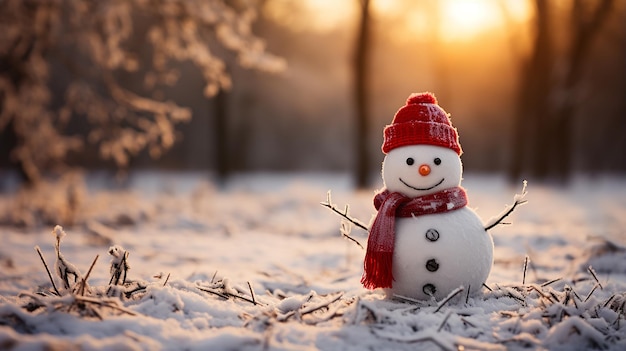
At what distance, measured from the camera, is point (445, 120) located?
10.0 feet

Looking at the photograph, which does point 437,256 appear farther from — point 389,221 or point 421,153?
point 421,153

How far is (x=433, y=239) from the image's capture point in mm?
2840

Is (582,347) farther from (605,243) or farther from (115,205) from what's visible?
(115,205)

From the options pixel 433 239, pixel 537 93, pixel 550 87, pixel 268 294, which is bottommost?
pixel 268 294

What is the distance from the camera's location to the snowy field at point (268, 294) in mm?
2242

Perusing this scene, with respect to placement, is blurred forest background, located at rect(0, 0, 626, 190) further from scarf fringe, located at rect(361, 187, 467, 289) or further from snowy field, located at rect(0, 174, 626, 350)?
scarf fringe, located at rect(361, 187, 467, 289)

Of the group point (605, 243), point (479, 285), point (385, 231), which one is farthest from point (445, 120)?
point (605, 243)

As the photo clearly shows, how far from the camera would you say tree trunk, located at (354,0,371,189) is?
12.5m

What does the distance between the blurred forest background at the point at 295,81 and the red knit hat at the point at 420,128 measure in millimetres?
5117

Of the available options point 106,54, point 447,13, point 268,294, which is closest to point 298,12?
point 447,13

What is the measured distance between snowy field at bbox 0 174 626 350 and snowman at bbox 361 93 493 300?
5.4 inches

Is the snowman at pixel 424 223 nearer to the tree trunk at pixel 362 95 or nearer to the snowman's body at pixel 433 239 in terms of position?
the snowman's body at pixel 433 239

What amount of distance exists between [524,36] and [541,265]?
15.3 m

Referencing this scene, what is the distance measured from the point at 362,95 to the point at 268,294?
984cm
